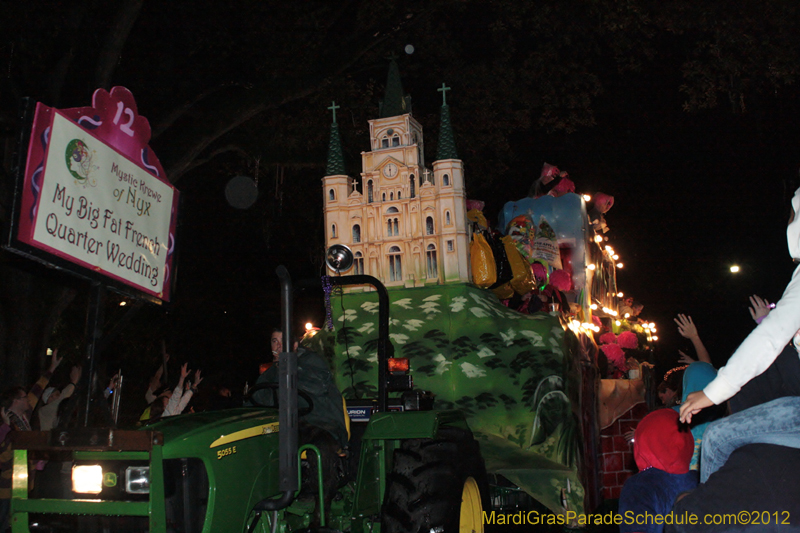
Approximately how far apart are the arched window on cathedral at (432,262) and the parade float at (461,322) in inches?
0.7

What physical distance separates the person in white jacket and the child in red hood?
74 cm

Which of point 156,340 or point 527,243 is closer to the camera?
point 527,243

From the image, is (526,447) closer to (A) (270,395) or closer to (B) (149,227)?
(A) (270,395)

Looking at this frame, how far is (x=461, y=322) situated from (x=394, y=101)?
10.0 ft

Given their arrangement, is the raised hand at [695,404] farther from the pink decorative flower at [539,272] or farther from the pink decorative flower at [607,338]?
the pink decorative flower at [607,338]

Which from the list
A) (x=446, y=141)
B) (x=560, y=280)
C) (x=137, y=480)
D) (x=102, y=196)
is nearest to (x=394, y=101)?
(x=446, y=141)

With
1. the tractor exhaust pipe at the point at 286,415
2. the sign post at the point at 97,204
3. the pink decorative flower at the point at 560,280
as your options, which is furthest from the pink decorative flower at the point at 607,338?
the tractor exhaust pipe at the point at 286,415

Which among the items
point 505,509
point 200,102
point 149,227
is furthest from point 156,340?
point 149,227

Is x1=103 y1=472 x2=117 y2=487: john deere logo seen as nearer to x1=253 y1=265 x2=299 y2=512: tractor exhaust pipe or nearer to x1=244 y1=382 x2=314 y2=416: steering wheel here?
x1=253 y1=265 x2=299 y2=512: tractor exhaust pipe

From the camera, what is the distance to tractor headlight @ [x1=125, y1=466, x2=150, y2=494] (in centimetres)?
359

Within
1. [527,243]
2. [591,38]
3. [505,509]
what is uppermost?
[591,38]

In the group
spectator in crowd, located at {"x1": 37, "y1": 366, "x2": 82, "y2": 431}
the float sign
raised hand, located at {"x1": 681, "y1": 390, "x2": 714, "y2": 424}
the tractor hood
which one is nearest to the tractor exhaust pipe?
the tractor hood

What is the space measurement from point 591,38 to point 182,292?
12.9 meters

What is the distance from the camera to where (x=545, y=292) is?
9.59m
